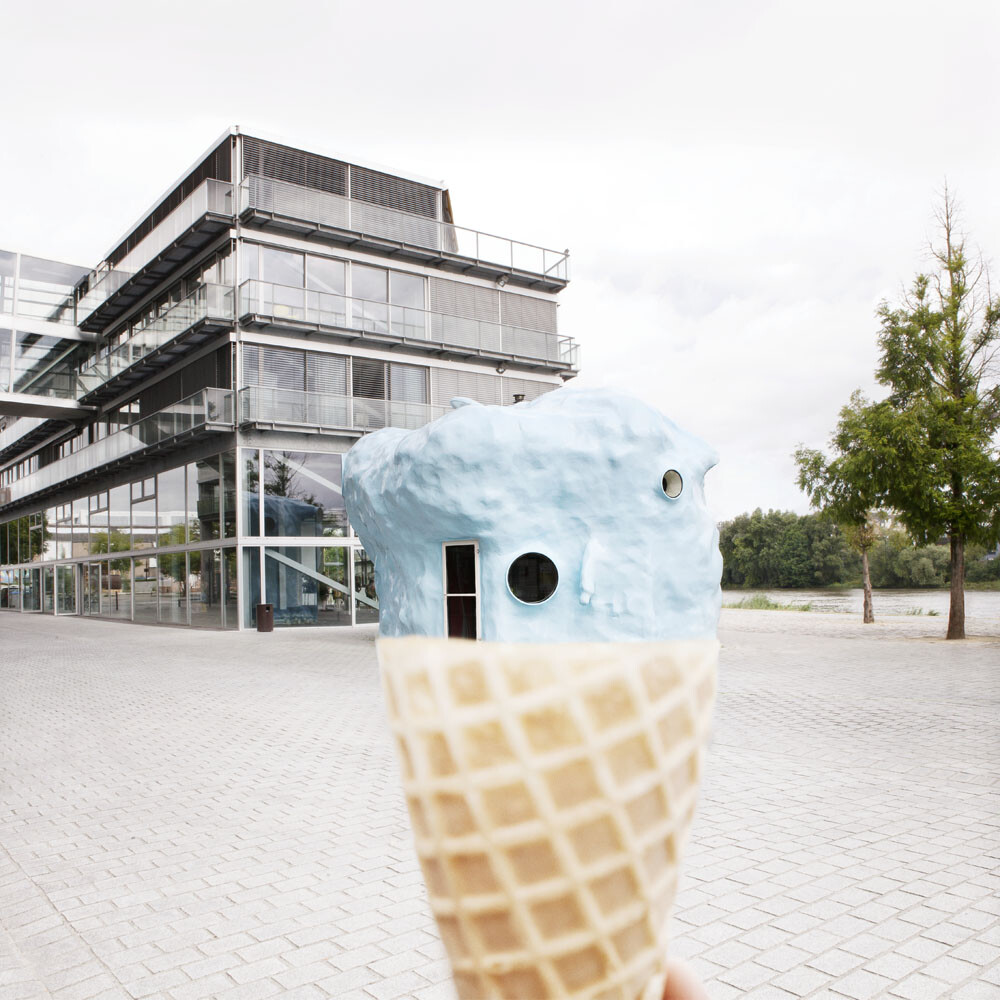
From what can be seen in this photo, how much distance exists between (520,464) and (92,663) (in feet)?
34.8

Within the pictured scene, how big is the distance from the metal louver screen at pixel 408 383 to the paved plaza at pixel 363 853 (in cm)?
1356

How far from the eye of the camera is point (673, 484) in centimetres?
1169

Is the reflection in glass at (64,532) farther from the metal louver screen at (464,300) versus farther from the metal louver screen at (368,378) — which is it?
the metal louver screen at (464,300)

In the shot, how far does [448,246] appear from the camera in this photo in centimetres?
2600

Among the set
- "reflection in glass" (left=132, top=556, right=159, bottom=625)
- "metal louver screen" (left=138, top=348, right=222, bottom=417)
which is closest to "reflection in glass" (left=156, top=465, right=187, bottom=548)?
"reflection in glass" (left=132, top=556, right=159, bottom=625)

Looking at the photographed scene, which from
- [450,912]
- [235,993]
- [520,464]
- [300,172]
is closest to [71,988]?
[235,993]

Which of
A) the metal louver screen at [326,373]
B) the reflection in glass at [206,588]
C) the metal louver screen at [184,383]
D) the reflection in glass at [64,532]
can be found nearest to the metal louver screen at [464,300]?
the metal louver screen at [326,373]

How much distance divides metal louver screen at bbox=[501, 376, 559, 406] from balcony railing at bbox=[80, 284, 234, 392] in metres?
8.53

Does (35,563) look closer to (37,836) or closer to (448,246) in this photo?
(448,246)

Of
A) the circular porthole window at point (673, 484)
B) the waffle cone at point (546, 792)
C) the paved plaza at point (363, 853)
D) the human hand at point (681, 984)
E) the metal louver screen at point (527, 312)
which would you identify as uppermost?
the metal louver screen at point (527, 312)

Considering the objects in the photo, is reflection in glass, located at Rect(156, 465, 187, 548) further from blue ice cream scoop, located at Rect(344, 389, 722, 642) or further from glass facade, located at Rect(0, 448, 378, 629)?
blue ice cream scoop, located at Rect(344, 389, 722, 642)

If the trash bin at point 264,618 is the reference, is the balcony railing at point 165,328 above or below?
above

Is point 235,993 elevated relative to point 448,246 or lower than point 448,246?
lower

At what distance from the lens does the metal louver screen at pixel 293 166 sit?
74.8 feet
